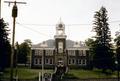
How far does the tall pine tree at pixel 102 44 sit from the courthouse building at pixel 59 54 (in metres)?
9.90

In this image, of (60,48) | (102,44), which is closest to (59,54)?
(60,48)

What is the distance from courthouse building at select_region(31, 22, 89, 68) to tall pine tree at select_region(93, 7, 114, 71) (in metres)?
9.90

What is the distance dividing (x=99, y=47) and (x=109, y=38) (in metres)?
4.82

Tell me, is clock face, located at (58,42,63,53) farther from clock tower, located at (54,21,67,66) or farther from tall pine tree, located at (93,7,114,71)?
tall pine tree, located at (93,7,114,71)

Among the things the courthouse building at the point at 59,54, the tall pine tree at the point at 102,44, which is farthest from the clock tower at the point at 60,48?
the tall pine tree at the point at 102,44

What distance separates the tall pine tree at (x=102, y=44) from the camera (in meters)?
91.9

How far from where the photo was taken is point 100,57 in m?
92.4

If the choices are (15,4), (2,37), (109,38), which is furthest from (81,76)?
(15,4)

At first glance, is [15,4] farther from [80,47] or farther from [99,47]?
[80,47]

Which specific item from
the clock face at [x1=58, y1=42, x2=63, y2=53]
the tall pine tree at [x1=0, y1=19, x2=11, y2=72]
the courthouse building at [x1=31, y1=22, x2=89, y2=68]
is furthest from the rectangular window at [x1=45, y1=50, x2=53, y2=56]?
the tall pine tree at [x1=0, y1=19, x2=11, y2=72]

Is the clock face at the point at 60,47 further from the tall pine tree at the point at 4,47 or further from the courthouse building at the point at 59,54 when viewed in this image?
the tall pine tree at the point at 4,47

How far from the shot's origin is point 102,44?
95688mm

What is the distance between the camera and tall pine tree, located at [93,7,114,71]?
91875mm

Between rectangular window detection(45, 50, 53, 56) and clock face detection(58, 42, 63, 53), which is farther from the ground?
clock face detection(58, 42, 63, 53)
